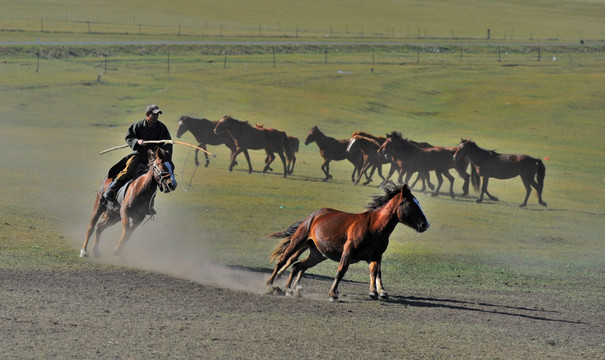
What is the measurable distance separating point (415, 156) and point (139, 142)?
17.7 meters

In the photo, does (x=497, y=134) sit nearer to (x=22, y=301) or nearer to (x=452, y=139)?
(x=452, y=139)

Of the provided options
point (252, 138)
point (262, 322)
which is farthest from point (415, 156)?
point (262, 322)

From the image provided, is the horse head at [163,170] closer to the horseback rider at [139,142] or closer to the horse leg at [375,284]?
the horseback rider at [139,142]

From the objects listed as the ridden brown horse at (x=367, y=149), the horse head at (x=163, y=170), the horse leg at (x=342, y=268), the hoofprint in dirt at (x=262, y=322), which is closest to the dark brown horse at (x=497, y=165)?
the ridden brown horse at (x=367, y=149)

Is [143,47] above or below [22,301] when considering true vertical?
above

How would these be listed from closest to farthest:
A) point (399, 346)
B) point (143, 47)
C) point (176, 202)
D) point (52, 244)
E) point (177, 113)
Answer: point (399, 346) < point (52, 244) < point (176, 202) < point (177, 113) < point (143, 47)

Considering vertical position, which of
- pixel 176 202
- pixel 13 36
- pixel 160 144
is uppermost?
pixel 13 36

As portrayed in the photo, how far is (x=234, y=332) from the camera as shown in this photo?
37.2 ft

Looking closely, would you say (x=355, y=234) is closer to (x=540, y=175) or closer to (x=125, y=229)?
(x=125, y=229)

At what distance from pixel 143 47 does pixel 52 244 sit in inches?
2544

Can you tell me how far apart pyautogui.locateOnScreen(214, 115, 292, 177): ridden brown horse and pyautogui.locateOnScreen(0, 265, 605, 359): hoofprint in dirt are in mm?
19874

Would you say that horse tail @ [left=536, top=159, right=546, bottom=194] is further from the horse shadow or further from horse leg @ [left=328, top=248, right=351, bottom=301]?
horse leg @ [left=328, top=248, right=351, bottom=301]

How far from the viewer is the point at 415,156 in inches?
1276

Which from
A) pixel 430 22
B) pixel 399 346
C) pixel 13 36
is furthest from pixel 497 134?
pixel 430 22
